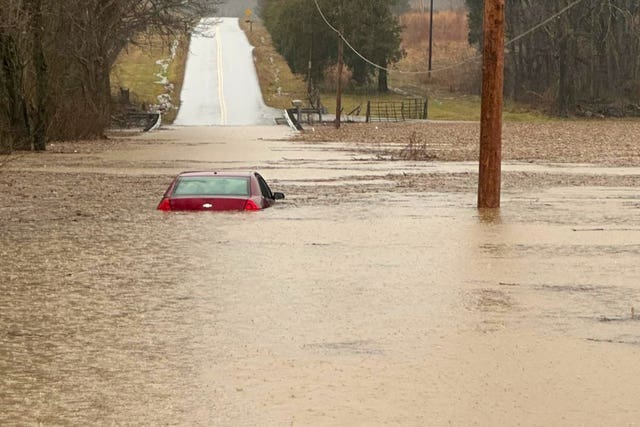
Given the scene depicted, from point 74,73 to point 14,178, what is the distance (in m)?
29.6

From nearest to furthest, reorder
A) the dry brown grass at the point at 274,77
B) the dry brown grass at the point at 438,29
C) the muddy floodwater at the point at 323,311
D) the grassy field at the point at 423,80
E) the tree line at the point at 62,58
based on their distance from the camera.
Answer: the muddy floodwater at the point at 323,311 < the tree line at the point at 62,58 < the grassy field at the point at 423,80 < the dry brown grass at the point at 274,77 < the dry brown grass at the point at 438,29

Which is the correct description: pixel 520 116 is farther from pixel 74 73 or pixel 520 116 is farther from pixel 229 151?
pixel 229 151

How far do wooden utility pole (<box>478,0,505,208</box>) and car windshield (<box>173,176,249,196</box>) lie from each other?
4803 mm

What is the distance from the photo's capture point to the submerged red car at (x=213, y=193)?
82.5ft

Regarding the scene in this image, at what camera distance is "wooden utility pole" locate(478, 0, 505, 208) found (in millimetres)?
27500

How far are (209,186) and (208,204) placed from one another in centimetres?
58

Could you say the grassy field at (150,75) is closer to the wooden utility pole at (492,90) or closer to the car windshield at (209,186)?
the wooden utility pole at (492,90)

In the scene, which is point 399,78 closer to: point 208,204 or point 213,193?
A: point 213,193

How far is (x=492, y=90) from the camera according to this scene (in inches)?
1082

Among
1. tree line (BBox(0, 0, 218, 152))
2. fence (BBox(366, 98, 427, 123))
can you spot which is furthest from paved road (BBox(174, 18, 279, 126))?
fence (BBox(366, 98, 427, 123))

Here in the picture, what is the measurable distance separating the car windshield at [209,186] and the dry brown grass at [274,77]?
236 feet

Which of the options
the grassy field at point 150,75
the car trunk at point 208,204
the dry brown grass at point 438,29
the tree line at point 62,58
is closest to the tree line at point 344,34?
the grassy field at point 150,75

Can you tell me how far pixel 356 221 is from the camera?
25906 millimetres

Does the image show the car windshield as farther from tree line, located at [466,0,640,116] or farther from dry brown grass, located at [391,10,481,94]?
dry brown grass, located at [391,10,481,94]
